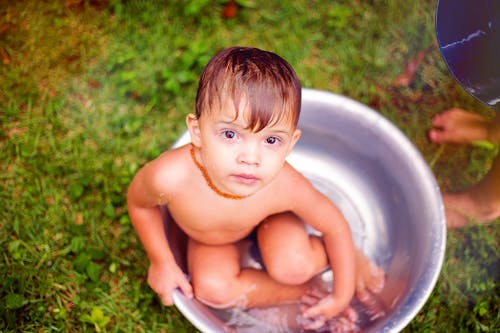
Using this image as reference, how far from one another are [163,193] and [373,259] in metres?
0.96

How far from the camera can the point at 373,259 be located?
2133mm

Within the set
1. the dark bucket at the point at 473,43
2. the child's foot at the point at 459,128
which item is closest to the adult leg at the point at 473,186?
the child's foot at the point at 459,128

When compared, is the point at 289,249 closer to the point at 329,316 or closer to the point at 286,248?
the point at 286,248

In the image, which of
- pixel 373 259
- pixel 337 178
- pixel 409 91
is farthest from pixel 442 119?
pixel 373 259

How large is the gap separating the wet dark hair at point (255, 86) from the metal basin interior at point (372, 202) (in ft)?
1.90

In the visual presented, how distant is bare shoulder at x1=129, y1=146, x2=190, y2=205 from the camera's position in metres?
1.57

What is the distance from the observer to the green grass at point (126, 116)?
2.03 meters

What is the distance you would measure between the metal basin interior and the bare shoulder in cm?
22

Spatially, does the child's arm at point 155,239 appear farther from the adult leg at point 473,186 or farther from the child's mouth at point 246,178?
the adult leg at point 473,186

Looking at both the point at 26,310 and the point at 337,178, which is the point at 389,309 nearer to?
the point at 337,178

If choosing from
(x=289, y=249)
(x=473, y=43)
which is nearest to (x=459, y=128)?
(x=473, y=43)

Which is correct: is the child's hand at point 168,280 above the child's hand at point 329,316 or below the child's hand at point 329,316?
above

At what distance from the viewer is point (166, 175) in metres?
1.57

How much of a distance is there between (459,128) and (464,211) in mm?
393
